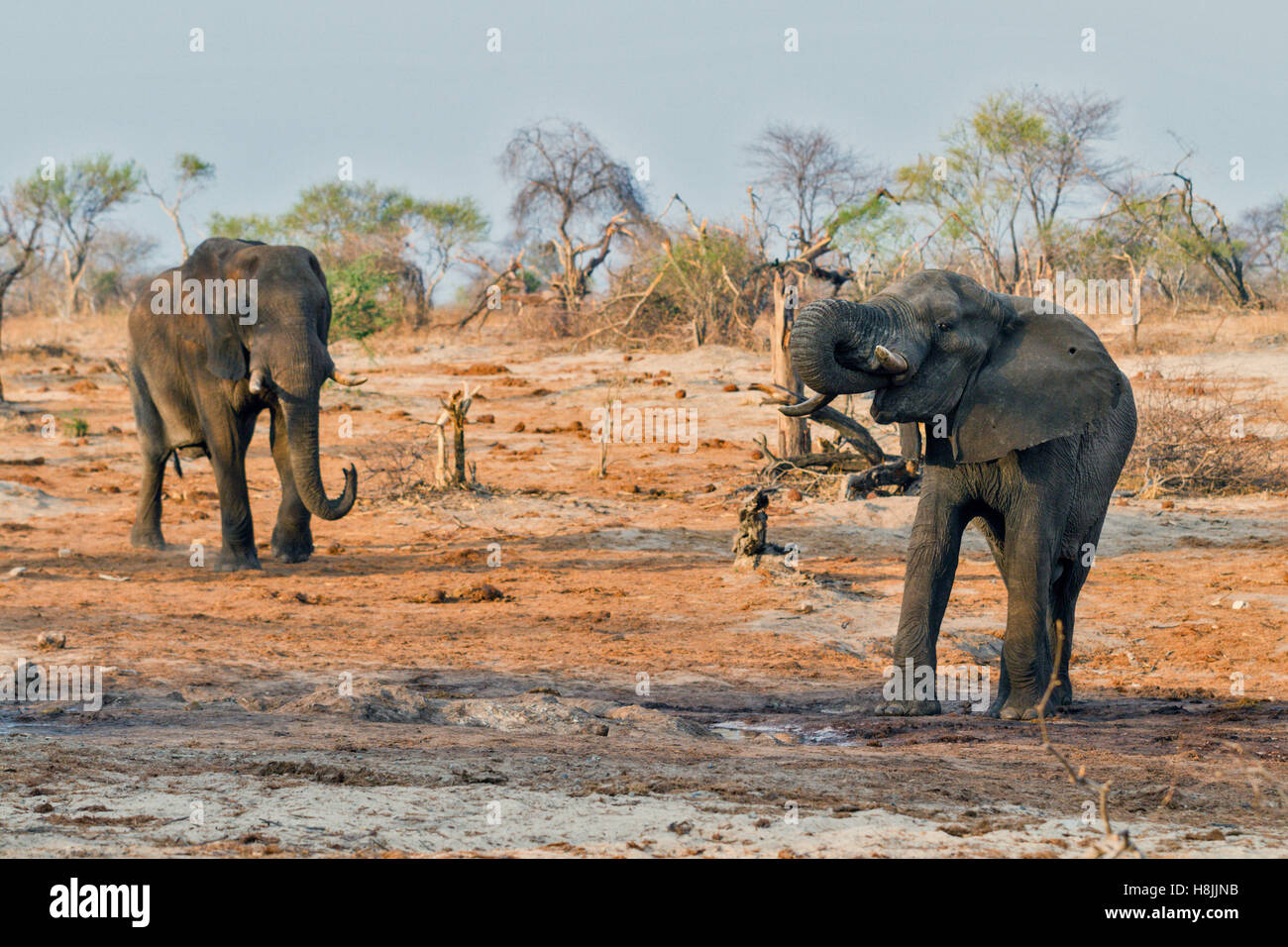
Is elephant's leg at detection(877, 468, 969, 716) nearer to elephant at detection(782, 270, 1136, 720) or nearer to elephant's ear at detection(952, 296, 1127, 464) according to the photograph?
elephant at detection(782, 270, 1136, 720)

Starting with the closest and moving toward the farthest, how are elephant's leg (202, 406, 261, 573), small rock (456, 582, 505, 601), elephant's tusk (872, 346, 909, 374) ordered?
elephant's tusk (872, 346, 909, 374) → small rock (456, 582, 505, 601) → elephant's leg (202, 406, 261, 573)

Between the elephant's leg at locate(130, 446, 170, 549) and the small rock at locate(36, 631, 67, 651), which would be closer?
the small rock at locate(36, 631, 67, 651)

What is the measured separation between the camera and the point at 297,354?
35.3ft

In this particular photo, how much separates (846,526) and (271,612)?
5.94 meters

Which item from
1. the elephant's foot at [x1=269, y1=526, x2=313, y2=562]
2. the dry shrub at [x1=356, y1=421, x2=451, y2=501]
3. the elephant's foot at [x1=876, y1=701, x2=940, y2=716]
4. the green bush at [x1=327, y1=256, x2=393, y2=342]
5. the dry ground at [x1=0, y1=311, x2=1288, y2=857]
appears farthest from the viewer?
the green bush at [x1=327, y1=256, x2=393, y2=342]

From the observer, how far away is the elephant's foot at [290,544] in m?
11.7

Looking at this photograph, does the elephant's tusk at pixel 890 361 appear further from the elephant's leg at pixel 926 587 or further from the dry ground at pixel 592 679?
the dry ground at pixel 592 679

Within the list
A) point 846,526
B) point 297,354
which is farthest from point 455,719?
point 846,526

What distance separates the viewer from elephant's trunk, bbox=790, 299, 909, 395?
5598 millimetres

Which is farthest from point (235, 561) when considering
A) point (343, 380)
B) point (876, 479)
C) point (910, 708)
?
point (910, 708)

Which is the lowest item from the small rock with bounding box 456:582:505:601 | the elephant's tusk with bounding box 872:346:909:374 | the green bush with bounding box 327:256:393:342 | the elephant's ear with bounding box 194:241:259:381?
the small rock with bounding box 456:582:505:601

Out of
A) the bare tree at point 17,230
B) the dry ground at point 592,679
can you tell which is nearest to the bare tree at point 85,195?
the bare tree at point 17,230

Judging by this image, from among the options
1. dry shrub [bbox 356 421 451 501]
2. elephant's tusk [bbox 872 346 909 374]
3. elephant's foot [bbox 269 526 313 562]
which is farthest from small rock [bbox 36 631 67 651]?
dry shrub [bbox 356 421 451 501]
